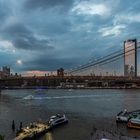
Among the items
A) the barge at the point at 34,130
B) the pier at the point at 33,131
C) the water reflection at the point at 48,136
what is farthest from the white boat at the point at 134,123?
the water reflection at the point at 48,136

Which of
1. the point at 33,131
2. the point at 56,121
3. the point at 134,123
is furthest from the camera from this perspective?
the point at 56,121

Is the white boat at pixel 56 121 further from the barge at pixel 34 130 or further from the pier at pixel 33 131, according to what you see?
the pier at pixel 33 131

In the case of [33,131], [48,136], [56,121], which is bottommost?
[48,136]

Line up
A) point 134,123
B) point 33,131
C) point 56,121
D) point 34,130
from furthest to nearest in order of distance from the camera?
1. point 56,121
2. point 134,123
3. point 34,130
4. point 33,131

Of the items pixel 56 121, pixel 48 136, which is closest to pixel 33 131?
pixel 48 136

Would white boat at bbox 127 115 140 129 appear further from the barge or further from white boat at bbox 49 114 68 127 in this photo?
the barge

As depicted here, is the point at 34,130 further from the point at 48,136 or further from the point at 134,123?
the point at 134,123

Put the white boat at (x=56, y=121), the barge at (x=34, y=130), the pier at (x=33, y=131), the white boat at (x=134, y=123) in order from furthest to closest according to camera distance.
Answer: the white boat at (x=56, y=121) → the white boat at (x=134, y=123) → the barge at (x=34, y=130) → the pier at (x=33, y=131)

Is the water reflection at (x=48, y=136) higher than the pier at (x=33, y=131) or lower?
lower

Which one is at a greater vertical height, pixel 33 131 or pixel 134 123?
pixel 134 123

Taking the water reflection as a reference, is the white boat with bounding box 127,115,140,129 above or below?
above

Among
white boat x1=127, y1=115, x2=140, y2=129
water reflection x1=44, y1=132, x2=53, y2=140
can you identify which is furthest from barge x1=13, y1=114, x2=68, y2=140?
white boat x1=127, y1=115, x2=140, y2=129

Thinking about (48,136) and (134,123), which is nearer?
(48,136)

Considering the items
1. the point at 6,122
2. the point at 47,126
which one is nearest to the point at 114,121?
the point at 47,126
